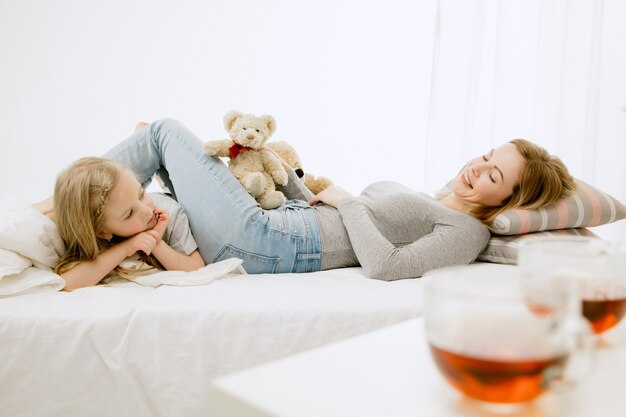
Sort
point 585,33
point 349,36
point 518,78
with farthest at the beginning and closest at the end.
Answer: point 349,36
point 518,78
point 585,33

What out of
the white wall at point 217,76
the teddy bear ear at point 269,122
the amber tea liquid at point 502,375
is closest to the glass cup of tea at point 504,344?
the amber tea liquid at point 502,375

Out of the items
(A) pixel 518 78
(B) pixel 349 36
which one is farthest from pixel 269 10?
(A) pixel 518 78

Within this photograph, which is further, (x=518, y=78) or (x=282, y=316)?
(x=518, y=78)

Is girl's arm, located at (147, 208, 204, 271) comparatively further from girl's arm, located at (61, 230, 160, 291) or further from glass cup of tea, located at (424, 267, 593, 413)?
glass cup of tea, located at (424, 267, 593, 413)

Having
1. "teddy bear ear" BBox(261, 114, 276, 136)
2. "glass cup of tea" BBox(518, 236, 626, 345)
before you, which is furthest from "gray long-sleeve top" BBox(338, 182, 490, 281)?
"glass cup of tea" BBox(518, 236, 626, 345)

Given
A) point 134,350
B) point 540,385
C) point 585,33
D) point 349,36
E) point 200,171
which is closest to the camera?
point 540,385

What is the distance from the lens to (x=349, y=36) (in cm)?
321

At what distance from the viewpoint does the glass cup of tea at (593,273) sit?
51 centimetres

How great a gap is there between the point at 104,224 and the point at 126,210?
7cm

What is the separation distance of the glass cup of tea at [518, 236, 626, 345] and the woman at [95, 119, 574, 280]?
0.94 m

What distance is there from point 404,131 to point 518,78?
2.32 feet

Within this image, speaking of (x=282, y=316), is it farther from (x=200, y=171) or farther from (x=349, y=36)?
(x=349, y=36)

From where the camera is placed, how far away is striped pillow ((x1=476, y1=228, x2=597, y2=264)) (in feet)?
5.21

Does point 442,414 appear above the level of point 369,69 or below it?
below
